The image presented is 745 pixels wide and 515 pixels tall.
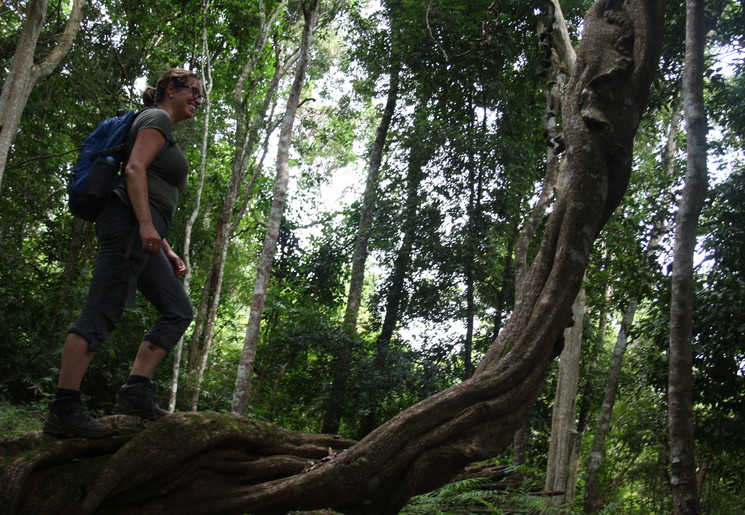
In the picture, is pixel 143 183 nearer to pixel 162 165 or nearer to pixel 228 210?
pixel 162 165

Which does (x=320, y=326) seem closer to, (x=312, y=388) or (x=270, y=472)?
(x=312, y=388)

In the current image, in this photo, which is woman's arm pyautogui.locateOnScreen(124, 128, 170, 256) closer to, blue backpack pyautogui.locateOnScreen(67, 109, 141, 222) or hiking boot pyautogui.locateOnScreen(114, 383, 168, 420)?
blue backpack pyautogui.locateOnScreen(67, 109, 141, 222)

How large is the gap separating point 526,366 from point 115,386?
7808 mm

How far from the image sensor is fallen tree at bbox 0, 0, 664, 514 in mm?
2342

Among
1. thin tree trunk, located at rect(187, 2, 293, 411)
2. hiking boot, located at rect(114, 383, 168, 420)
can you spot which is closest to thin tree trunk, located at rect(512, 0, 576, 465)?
hiking boot, located at rect(114, 383, 168, 420)

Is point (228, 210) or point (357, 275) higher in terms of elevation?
point (357, 275)

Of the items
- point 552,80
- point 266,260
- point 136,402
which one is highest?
point 552,80

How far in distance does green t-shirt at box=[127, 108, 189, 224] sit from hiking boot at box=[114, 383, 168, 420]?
2.61 ft

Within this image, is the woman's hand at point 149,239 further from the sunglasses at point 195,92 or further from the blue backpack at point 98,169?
the sunglasses at point 195,92

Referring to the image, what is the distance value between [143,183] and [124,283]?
438 millimetres

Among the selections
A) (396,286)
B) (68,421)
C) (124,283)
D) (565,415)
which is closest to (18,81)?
(124,283)

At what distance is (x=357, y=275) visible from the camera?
1348 centimetres

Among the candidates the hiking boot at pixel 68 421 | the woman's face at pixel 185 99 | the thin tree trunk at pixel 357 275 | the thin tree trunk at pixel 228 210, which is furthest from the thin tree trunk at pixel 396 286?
the hiking boot at pixel 68 421

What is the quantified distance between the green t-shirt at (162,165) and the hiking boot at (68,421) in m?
0.92
